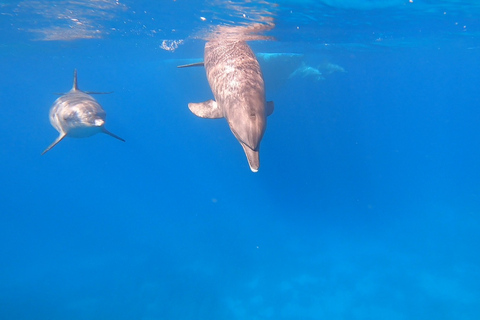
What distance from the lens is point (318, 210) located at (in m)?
26.6

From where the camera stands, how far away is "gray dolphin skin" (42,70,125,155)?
7.11 metres

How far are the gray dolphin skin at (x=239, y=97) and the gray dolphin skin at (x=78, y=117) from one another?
2.51 m

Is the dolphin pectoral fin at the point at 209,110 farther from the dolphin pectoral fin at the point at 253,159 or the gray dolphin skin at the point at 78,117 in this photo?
the gray dolphin skin at the point at 78,117

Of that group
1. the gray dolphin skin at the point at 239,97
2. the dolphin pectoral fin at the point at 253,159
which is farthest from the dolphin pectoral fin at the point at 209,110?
the dolphin pectoral fin at the point at 253,159

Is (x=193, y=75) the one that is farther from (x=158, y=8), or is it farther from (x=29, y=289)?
(x=29, y=289)

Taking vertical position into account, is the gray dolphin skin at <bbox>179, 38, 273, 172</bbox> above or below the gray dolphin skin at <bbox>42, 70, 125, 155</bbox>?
above

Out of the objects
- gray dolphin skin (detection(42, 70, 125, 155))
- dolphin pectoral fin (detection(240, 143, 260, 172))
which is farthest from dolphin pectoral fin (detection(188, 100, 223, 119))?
gray dolphin skin (detection(42, 70, 125, 155))

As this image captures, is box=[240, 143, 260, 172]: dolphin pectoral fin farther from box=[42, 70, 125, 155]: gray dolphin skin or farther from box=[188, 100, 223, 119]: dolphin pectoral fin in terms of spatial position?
box=[42, 70, 125, 155]: gray dolphin skin

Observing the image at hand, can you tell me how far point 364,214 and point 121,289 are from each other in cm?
1865

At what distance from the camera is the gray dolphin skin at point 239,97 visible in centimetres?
397

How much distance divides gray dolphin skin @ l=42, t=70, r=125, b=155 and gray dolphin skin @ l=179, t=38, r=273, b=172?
8.25 ft

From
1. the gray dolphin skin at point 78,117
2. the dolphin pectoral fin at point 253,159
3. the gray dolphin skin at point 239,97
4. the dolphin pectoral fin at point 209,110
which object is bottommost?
the gray dolphin skin at point 78,117

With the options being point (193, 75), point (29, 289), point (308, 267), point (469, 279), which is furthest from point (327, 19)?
A: point (29, 289)

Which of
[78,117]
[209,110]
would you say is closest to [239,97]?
[209,110]
